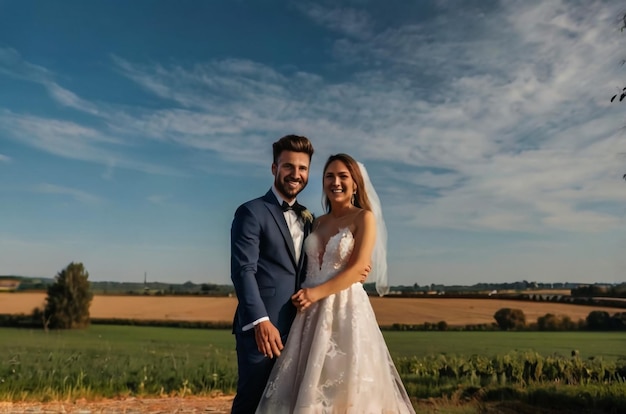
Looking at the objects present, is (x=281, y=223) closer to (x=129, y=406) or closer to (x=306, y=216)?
(x=306, y=216)

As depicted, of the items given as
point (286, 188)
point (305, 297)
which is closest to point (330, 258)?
point (305, 297)

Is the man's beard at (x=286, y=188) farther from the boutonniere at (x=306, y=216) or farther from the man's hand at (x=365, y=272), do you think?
the man's hand at (x=365, y=272)

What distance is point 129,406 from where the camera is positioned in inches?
278

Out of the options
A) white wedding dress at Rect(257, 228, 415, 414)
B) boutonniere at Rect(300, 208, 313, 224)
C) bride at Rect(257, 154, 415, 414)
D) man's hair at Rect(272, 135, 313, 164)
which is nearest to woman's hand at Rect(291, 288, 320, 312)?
bride at Rect(257, 154, 415, 414)

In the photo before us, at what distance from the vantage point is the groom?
3299mm

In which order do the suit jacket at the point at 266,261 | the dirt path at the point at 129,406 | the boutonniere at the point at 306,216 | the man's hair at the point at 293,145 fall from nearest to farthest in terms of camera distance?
the suit jacket at the point at 266,261
the man's hair at the point at 293,145
the boutonniere at the point at 306,216
the dirt path at the point at 129,406

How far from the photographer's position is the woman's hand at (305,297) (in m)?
3.37

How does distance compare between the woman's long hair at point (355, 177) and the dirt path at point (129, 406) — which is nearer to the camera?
the woman's long hair at point (355, 177)

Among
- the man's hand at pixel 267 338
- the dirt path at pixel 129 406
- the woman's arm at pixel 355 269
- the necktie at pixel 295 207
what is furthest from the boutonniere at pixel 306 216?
the dirt path at pixel 129 406

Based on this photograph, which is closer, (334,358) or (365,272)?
(334,358)

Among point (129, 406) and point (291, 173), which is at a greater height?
point (291, 173)

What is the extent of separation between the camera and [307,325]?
3463 millimetres

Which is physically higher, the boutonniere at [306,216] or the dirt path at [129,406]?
the boutonniere at [306,216]

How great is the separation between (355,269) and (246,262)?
0.65 m
